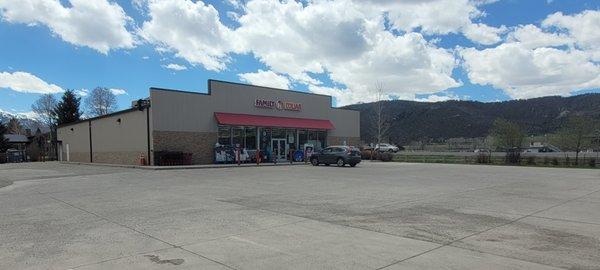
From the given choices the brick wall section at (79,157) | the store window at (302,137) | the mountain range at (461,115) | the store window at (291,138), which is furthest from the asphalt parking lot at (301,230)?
the mountain range at (461,115)

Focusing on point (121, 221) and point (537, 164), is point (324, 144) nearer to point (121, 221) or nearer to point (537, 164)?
point (537, 164)

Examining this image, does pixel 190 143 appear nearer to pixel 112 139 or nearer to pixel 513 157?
pixel 112 139

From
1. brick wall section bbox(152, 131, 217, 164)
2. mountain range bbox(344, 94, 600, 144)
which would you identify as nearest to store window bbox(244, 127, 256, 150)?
brick wall section bbox(152, 131, 217, 164)

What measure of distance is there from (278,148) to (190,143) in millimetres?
9010

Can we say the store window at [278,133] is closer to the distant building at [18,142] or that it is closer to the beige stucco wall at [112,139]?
the beige stucco wall at [112,139]

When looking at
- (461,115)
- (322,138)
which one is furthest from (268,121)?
(461,115)

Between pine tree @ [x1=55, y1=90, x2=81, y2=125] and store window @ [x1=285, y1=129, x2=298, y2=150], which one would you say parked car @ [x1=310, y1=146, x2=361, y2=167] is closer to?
store window @ [x1=285, y1=129, x2=298, y2=150]

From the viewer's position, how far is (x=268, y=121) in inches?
1565

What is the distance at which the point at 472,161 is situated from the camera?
3812 cm

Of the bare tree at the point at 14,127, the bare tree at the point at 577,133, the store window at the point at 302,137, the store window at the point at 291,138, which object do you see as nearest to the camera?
the bare tree at the point at 577,133

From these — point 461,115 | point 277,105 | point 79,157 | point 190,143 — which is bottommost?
point 79,157

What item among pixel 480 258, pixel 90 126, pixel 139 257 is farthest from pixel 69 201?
pixel 90 126

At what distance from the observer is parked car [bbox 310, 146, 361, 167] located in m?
32.2

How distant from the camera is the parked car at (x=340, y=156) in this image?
3222 cm
